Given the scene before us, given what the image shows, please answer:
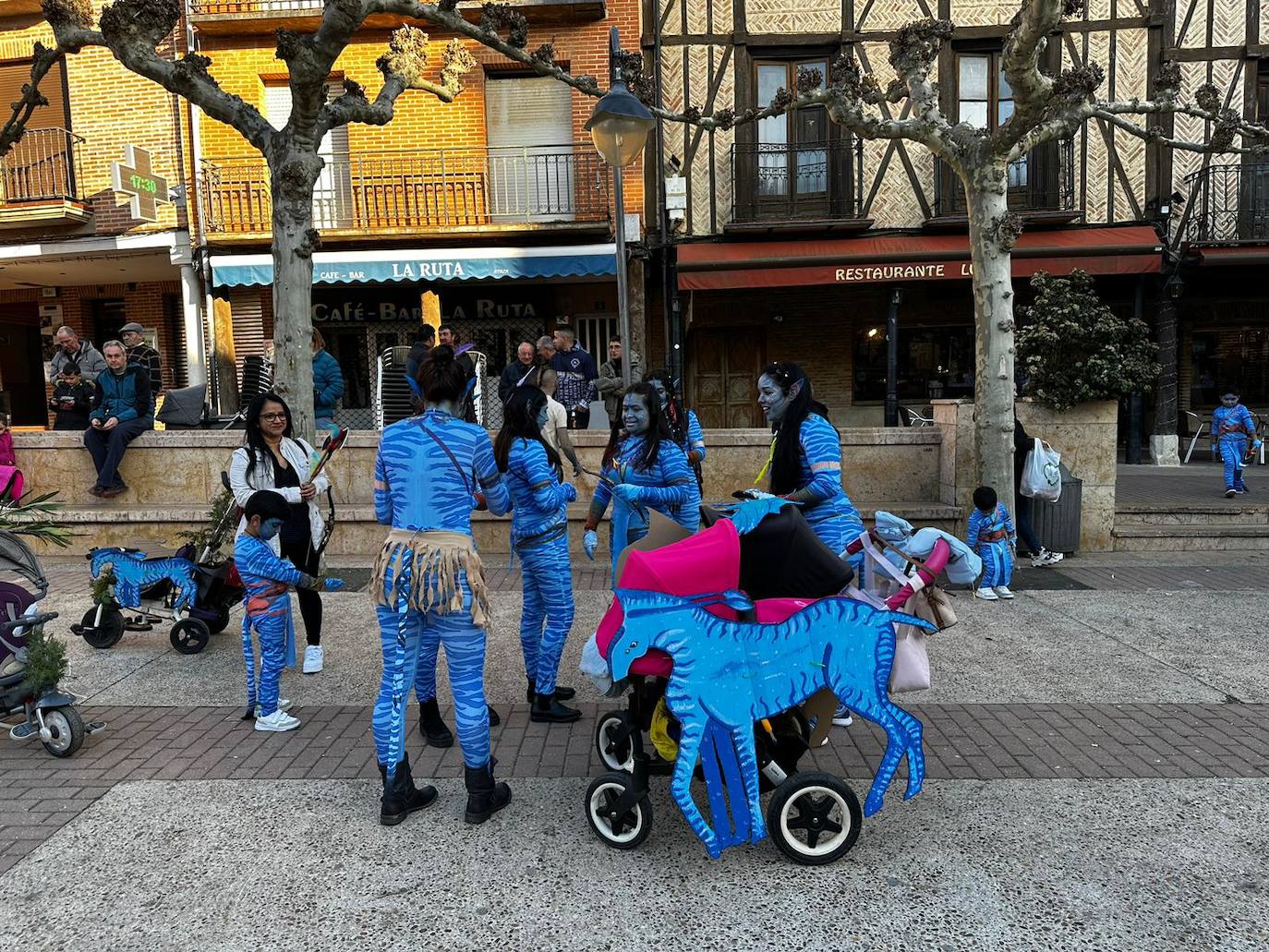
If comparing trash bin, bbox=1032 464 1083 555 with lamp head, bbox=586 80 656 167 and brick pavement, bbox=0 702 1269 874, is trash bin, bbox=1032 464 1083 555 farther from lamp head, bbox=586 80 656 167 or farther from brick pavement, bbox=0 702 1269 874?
lamp head, bbox=586 80 656 167

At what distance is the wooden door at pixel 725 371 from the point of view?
53.9ft

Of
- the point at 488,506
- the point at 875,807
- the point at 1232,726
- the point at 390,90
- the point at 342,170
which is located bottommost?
the point at 1232,726

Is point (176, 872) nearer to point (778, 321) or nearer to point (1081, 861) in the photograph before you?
point (1081, 861)

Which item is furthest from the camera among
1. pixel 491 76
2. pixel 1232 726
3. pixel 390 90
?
pixel 491 76

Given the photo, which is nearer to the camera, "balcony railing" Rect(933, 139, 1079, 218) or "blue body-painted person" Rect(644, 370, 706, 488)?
"blue body-painted person" Rect(644, 370, 706, 488)

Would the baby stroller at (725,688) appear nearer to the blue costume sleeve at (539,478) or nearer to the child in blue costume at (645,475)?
the blue costume sleeve at (539,478)

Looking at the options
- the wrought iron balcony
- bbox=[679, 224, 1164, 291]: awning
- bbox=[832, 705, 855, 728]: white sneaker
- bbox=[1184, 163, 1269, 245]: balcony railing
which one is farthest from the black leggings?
bbox=[1184, 163, 1269, 245]: balcony railing

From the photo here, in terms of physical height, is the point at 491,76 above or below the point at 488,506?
above

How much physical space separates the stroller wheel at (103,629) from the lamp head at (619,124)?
5.08 m

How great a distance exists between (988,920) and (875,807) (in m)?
0.52

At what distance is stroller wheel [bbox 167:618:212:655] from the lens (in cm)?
599

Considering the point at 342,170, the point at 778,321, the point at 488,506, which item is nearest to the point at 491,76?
the point at 342,170

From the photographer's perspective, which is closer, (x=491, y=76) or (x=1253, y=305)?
(x=491, y=76)

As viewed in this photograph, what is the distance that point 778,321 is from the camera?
53.5ft
